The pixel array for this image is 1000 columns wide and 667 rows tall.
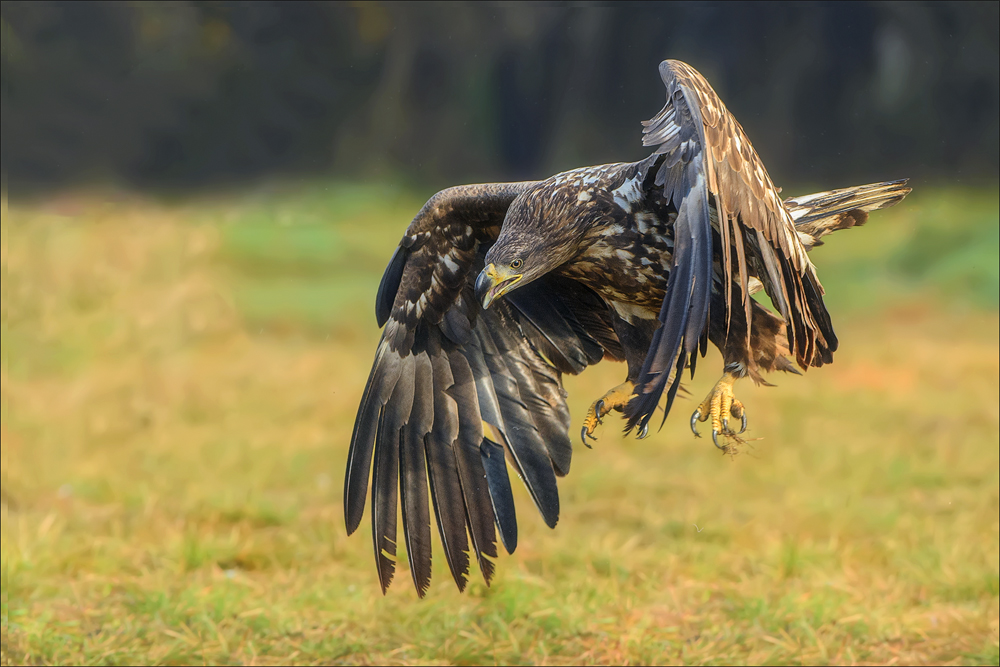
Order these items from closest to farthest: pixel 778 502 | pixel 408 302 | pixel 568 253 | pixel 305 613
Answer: pixel 568 253
pixel 408 302
pixel 305 613
pixel 778 502

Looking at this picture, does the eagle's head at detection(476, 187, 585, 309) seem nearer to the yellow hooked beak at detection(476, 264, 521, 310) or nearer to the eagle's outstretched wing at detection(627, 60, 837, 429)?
the yellow hooked beak at detection(476, 264, 521, 310)

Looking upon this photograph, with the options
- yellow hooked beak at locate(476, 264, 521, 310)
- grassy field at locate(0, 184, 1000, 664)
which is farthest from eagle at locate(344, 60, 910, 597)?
grassy field at locate(0, 184, 1000, 664)

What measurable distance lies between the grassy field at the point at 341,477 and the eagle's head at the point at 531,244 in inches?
83.4

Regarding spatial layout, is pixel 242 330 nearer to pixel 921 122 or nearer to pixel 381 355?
pixel 381 355

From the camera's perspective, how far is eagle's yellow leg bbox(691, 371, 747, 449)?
3070 millimetres

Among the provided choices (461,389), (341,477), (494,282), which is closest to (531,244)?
(494,282)

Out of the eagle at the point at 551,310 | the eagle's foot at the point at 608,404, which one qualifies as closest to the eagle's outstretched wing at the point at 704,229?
the eagle at the point at 551,310

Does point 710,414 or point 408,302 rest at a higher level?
point 408,302

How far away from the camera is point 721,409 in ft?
10.1

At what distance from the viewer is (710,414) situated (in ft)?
10.2

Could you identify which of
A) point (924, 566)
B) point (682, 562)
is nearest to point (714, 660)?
point (682, 562)

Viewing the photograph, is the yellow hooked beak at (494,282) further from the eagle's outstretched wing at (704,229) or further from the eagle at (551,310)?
the eagle's outstretched wing at (704,229)

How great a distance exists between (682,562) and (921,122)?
8.40m

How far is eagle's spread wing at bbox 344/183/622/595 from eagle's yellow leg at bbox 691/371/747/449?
0.71 m
